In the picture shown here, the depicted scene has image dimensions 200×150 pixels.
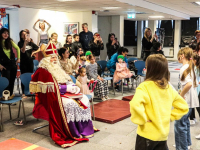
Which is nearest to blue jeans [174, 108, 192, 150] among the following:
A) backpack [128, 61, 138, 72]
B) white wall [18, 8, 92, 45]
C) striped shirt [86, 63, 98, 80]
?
striped shirt [86, 63, 98, 80]

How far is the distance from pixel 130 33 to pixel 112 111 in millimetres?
14063

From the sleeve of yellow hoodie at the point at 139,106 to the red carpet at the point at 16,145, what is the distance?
214 centimetres

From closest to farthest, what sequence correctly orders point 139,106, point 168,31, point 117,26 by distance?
point 139,106
point 117,26
point 168,31

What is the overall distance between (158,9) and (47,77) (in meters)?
7.84

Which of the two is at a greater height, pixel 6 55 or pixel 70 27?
pixel 70 27

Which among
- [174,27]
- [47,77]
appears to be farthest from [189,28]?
[47,77]

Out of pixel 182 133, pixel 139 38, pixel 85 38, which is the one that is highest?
pixel 139 38

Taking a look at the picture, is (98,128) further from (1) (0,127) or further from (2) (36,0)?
(2) (36,0)

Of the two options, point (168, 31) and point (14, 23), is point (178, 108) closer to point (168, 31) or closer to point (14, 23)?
point (14, 23)

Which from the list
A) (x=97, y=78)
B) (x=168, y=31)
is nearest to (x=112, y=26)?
(x=168, y=31)

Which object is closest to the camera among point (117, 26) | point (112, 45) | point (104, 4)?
point (104, 4)

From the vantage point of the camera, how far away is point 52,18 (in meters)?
11.0

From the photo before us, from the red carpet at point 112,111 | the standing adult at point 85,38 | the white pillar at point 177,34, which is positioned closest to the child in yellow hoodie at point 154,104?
the red carpet at point 112,111

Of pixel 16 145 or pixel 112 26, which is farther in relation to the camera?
pixel 112 26
